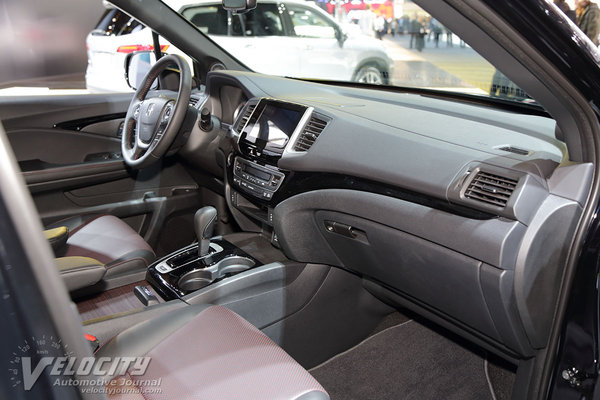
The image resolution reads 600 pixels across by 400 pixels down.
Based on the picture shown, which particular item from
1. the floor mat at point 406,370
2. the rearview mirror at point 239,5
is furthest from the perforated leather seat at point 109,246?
the rearview mirror at point 239,5

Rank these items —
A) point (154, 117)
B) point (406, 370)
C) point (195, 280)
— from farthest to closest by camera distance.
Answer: point (154, 117) < point (406, 370) < point (195, 280)

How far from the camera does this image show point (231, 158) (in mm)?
2205

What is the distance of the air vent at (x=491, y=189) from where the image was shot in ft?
3.99

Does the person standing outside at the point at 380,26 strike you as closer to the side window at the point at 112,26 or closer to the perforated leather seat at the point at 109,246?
the side window at the point at 112,26

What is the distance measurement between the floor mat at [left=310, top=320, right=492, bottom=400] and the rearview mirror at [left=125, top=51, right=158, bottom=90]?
1645mm

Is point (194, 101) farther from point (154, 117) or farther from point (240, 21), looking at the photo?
point (240, 21)

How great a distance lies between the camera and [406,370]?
2.11 metres

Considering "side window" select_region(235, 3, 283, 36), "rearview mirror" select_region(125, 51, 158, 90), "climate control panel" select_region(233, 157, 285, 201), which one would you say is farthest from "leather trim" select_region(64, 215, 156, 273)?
"side window" select_region(235, 3, 283, 36)

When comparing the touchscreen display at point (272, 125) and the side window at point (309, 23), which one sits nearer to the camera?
the touchscreen display at point (272, 125)

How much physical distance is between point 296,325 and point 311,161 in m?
0.63

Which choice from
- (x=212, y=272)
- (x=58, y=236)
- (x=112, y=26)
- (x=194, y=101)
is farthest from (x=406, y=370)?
(x=112, y=26)

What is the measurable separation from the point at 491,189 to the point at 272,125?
93cm

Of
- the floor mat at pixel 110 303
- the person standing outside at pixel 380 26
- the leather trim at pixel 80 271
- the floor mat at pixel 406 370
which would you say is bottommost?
the floor mat at pixel 406 370

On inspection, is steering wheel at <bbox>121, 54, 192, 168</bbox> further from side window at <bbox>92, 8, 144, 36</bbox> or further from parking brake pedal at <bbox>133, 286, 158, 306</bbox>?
side window at <bbox>92, 8, 144, 36</bbox>
